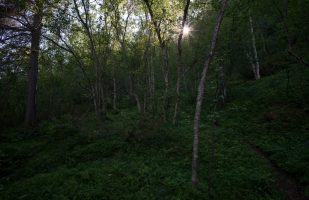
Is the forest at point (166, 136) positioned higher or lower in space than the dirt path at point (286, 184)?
higher

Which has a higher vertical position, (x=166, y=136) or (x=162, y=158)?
(x=166, y=136)

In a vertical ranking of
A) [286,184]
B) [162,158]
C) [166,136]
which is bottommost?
[286,184]

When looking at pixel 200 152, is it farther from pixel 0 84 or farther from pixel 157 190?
pixel 0 84

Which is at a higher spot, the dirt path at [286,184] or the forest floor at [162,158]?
the forest floor at [162,158]

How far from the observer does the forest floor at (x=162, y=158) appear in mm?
8234

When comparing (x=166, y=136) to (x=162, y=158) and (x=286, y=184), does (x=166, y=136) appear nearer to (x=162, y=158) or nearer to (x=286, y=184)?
(x=162, y=158)

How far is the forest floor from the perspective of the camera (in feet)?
27.0

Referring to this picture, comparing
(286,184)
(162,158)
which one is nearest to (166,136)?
(162,158)

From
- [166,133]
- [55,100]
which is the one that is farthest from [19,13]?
[55,100]

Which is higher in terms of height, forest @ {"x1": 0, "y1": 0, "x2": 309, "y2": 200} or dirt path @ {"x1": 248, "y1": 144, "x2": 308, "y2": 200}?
forest @ {"x1": 0, "y1": 0, "x2": 309, "y2": 200}

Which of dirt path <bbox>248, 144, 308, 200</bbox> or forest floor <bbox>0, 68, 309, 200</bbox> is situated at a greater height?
forest floor <bbox>0, 68, 309, 200</bbox>

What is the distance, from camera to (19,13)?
12117mm

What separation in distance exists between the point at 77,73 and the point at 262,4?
26987 mm

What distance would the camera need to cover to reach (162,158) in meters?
10.8
